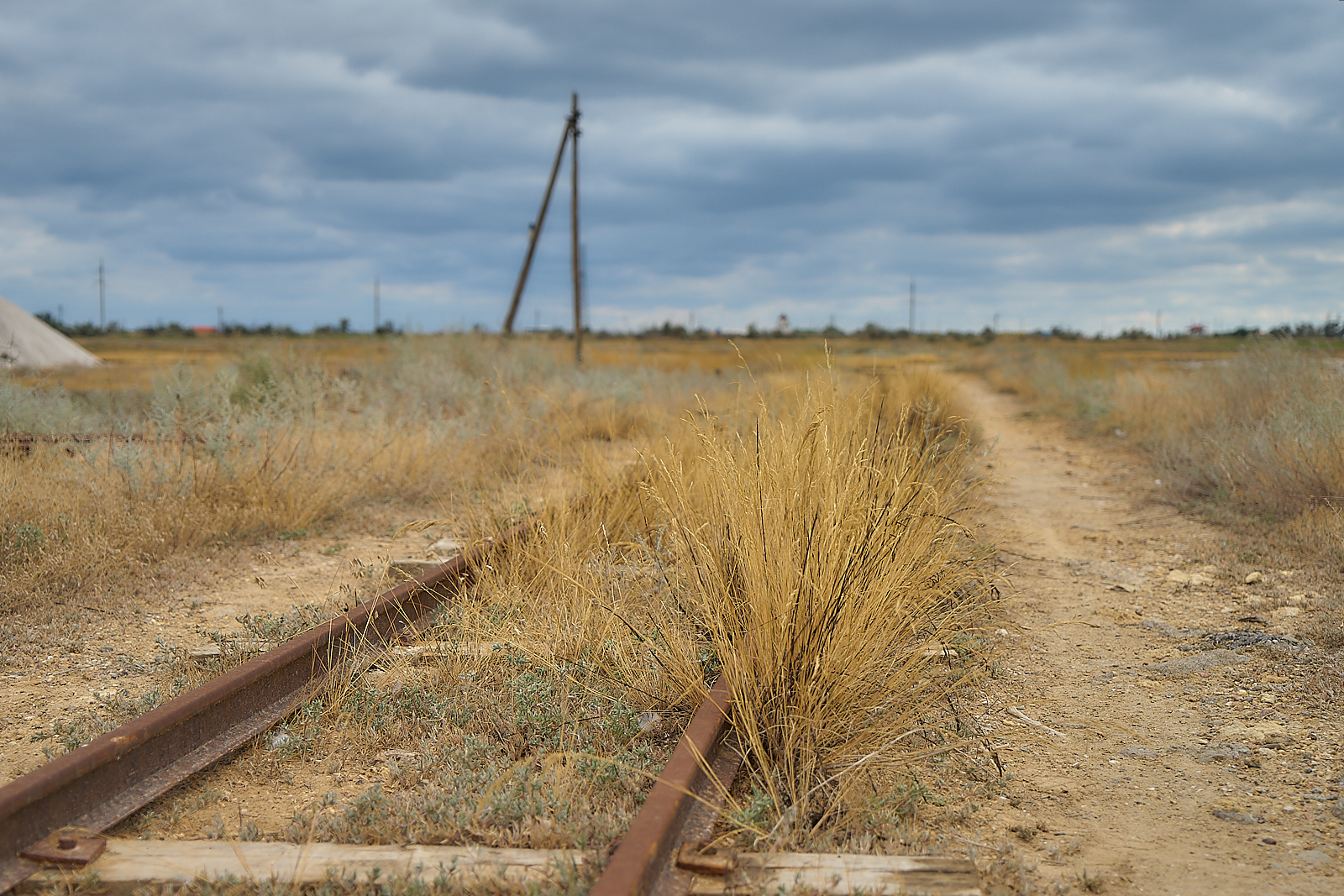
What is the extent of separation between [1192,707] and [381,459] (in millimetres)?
7130

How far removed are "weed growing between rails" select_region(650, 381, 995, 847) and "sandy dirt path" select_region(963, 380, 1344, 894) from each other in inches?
21.8

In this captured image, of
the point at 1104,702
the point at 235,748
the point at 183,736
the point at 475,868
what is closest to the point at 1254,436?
the point at 1104,702

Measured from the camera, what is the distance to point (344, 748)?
359 centimetres

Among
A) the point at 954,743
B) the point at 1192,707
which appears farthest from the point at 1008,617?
the point at 954,743

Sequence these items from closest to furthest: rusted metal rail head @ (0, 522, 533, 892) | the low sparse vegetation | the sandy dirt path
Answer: rusted metal rail head @ (0, 522, 533, 892) < the sandy dirt path < the low sparse vegetation

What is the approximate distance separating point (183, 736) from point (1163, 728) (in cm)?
390

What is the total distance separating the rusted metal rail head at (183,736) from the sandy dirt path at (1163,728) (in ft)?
9.15

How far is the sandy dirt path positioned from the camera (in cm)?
296

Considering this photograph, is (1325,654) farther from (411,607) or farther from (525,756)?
(411,607)

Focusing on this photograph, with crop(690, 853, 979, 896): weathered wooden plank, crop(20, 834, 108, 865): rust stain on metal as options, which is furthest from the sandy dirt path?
crop(20, 834, 108, 865): rust stain on metal

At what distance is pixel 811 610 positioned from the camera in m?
3.34

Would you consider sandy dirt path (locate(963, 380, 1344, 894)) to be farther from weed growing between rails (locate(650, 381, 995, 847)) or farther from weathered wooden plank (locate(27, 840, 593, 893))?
weathered wooden plank (locate(27, 840, 593, 893))

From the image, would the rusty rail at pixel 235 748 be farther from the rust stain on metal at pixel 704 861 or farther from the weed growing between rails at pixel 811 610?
the weed growing between rails at pixel 811 610

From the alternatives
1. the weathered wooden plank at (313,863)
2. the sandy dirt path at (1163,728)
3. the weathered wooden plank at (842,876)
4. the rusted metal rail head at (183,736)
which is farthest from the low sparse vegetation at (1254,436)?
the rusted metal rail head at (183,736)
